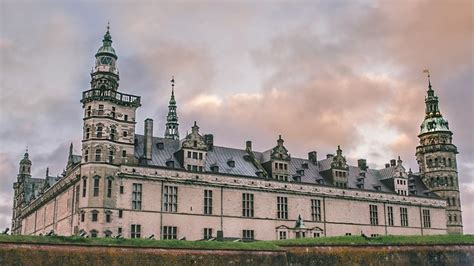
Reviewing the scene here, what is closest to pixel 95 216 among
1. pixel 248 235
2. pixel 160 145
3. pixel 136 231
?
pixel 136 231

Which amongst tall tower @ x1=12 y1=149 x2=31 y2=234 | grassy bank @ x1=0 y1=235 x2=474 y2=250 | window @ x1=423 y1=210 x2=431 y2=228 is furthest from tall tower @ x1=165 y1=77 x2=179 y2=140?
grassy bank @ x1=0 y1=235 x2=474 y2=250

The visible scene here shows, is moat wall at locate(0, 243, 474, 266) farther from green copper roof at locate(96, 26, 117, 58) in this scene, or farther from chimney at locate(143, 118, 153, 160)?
green copper roof at locate(96, 26, 117, 58)

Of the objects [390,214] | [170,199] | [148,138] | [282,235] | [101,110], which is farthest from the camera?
[390,214]

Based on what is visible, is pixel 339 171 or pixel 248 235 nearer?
pixel 248 235

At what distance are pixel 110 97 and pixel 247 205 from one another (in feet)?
A: 63.1

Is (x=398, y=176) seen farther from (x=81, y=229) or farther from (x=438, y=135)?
(x=81, y=229)

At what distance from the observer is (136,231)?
5747 cm

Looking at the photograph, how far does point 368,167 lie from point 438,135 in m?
12.5

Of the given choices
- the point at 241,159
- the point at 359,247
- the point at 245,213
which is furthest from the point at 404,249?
the point at 241,159

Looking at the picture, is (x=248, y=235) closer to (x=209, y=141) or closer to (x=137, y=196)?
(x=209, y=141)

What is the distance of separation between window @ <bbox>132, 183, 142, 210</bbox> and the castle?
0.33 ft

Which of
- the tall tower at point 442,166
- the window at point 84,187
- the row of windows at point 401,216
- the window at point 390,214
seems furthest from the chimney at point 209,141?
the tall tower at point 442,166

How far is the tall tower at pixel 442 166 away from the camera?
85625 millimetres

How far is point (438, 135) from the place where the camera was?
3438 inches
